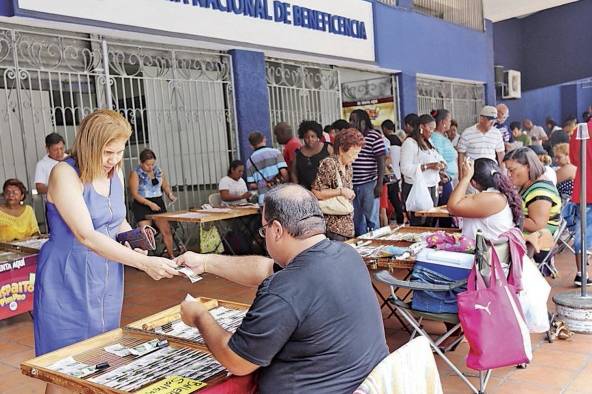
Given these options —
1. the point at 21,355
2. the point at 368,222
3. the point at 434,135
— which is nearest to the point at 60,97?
the point at 21,355

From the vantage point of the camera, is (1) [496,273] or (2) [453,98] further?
(2) [453,98]

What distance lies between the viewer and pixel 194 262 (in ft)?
7.38

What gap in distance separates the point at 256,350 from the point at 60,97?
18.2 feet

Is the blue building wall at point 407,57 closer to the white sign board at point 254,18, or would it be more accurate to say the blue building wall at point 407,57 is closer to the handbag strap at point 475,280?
the white sign board at point 254,18

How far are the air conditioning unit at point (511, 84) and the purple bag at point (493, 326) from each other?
13516 mm

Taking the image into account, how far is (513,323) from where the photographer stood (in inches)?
106

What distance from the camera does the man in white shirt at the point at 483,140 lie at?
7.05 meters

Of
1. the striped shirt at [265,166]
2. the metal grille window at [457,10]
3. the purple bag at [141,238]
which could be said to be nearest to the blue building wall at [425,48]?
the metal grille window at [457,10]

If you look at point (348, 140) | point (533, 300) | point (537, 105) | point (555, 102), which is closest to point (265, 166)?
point (348, 140)

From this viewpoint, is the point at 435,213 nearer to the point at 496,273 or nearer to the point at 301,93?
the point at 496,273

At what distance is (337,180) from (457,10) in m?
9.77

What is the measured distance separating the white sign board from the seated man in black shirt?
180 inches

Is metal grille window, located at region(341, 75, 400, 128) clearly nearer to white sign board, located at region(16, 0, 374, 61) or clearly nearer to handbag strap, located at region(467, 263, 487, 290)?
white sign board, located at region(16, 0, 374, 61)

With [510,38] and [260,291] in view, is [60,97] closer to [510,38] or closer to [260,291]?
[260,291]
